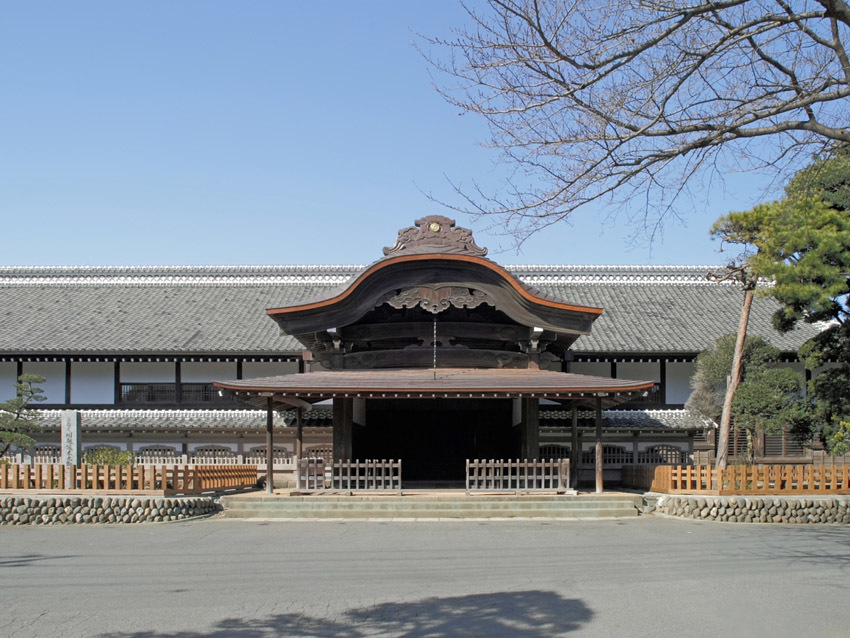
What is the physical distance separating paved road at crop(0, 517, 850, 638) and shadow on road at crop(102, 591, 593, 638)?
28 millimetres

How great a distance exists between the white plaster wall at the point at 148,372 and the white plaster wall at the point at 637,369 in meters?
12.9

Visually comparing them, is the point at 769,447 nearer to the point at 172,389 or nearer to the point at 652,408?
the point at 652,408

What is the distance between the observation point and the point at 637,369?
2486 cm

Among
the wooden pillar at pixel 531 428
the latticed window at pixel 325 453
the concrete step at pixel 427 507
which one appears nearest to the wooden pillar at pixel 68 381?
the latticed window at pixel 325 453

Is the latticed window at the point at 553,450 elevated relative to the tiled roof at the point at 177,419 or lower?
lower

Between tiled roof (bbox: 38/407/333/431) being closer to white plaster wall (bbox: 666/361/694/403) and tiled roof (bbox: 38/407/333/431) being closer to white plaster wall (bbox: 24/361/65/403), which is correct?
white plaster wall (bbox: 24/361/65/403)

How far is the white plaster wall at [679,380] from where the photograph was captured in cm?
2448

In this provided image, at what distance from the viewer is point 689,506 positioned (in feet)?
56.5

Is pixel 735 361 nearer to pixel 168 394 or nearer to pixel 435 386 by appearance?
pixel 435 386

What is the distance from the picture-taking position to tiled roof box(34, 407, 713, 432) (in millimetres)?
23141

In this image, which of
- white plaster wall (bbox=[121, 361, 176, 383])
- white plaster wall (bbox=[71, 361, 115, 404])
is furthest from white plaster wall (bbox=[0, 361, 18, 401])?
white plaster wall (bbox=[121, 361, 176, 383])

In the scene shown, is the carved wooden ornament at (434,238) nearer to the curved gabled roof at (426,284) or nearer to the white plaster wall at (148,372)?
the curved gabled roof at (426,284)

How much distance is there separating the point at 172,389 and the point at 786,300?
16.4m

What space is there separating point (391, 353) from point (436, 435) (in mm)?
3910
